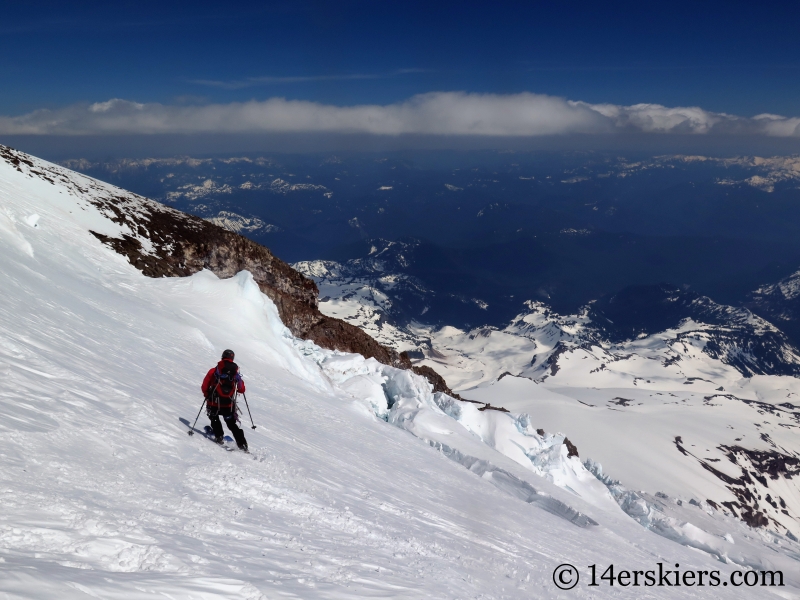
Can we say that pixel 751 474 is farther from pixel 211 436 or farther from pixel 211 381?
pixel 211 381

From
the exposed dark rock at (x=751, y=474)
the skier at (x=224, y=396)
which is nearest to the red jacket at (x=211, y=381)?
the skier at (x=224, y=396)

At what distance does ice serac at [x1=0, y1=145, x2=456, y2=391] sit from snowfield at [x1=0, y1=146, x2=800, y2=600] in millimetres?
3056

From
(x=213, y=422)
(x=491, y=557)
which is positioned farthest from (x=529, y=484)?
(x=213, y=422)

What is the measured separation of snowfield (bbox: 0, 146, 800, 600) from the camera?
24.8 feet

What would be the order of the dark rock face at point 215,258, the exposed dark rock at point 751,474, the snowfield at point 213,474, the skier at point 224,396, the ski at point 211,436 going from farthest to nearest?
the exposed dark rock at point 751,474
the dark rock face at point 215,258
the ski at point 211,436
the skier at point 224,396
the snowfield at point 213,474

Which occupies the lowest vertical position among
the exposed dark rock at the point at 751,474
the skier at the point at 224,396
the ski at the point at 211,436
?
the exposed dark rock at the point at 751,474

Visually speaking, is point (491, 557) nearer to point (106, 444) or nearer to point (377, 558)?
point (377, 558)

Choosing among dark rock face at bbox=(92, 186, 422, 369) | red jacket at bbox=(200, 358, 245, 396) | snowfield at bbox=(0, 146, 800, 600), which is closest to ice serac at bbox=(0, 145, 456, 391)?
dark rock face at bbox=(92, 186, 422, 369)

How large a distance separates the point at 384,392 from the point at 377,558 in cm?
2845

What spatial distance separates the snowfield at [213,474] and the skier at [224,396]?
1.63 ft

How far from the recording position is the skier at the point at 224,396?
1340cm

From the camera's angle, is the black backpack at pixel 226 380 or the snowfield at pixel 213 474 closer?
the snowfield at pixel 213 474

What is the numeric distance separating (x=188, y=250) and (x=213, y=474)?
120 ft

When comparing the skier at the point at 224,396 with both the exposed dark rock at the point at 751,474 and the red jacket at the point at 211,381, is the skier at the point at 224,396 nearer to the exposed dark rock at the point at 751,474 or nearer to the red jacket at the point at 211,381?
the red jacket at the point at 211,381
